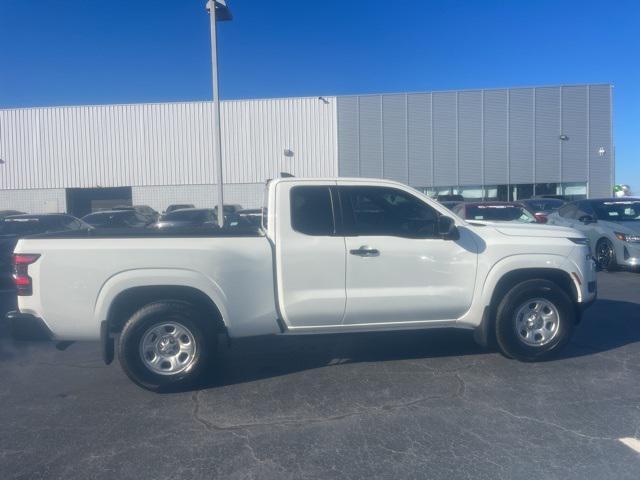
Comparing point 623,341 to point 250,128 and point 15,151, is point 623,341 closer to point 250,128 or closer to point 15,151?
point 250,128

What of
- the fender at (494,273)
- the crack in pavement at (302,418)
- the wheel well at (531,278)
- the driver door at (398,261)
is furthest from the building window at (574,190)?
the crack in pavement at (302,418)

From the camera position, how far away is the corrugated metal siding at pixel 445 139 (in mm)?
34250

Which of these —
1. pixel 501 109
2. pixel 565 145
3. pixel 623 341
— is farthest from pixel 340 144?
pixel 623 341

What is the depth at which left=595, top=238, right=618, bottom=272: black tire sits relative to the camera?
473 inches

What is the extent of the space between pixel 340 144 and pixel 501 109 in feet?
33.1

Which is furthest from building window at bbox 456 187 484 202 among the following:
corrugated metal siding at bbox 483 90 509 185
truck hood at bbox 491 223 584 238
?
truck hood at bbox 491 223 584 238

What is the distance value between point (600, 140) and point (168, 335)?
3561 cm

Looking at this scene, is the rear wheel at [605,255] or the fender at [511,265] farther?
the rear wheel at [605,255]

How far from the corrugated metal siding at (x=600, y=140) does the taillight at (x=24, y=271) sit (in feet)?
117

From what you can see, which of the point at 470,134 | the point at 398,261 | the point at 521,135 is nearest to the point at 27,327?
the point at 398,261

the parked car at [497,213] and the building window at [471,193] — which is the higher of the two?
the building window at [471,193]

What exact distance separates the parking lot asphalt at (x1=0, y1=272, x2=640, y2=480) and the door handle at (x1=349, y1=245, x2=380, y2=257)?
892mm

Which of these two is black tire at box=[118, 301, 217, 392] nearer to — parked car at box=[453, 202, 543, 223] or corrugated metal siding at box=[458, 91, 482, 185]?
parked car at box=[453, 202, 543, 223]

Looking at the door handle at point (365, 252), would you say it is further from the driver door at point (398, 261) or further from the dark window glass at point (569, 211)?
the dark window glass at point (569, 211)
